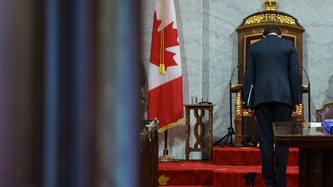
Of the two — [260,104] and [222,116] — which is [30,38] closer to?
[260,104]

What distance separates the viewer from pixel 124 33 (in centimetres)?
21

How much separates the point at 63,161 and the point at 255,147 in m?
6.42

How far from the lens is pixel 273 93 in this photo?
14.2ft

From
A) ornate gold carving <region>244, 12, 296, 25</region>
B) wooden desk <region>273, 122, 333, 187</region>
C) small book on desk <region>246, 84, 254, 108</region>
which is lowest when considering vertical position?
wooden desk <region>273, 122, 333, 187</region>

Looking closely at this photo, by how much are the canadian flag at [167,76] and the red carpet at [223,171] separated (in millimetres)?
645

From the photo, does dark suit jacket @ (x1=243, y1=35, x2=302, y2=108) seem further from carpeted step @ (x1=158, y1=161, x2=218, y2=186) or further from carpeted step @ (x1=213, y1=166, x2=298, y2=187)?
carpeted step @ (x1=158, y1=161, x2=218, y2=186)

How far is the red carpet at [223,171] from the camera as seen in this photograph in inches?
210

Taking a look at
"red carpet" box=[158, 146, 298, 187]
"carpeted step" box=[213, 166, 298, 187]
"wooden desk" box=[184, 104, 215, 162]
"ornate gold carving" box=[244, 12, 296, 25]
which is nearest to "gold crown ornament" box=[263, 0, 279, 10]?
"ornate gold carving" box=[244, 12, 296, 25]

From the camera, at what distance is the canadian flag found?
6238 millimetres

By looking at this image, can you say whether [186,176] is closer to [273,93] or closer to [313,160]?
[273,93]

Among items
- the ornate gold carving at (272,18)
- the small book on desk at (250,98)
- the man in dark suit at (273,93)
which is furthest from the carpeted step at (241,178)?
the ornate gold carving at (272,18)

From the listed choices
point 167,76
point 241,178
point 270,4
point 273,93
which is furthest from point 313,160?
point 270,4

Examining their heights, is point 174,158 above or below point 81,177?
below

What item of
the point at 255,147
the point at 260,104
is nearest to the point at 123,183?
the point at 260,104
